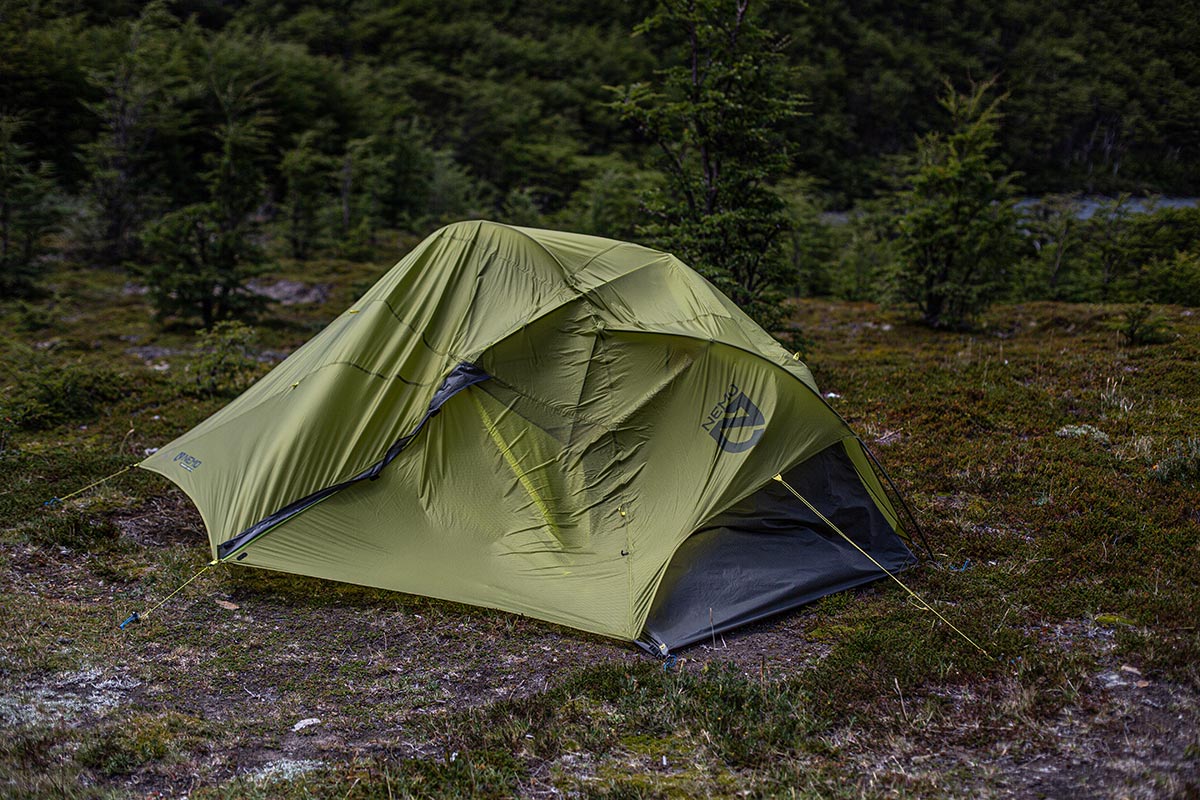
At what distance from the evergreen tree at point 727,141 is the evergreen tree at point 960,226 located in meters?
4.56

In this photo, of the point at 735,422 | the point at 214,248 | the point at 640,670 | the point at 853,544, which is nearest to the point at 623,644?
the point at 640,670

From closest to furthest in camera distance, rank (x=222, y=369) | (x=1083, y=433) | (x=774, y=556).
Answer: (x=774, y=556)
(x=1083, y=433)
(x=222, y=369)

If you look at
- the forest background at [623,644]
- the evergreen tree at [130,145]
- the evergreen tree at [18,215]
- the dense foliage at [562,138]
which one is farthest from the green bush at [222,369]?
the evergreen tree at [130,145]

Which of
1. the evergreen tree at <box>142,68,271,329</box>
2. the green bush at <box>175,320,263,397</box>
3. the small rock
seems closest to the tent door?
the small rock

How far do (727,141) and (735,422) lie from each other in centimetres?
667

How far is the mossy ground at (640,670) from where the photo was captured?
13.9 feet

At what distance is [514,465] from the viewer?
6.66 metres

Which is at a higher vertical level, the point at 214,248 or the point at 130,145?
the point at 130,145

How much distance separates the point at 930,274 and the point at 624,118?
25.1 ft

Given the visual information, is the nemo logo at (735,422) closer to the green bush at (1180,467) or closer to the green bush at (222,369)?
the green bush at (1180,467)

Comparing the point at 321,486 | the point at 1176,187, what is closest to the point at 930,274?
the point at 321,486

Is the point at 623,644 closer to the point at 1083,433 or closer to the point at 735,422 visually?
the point at 735,422

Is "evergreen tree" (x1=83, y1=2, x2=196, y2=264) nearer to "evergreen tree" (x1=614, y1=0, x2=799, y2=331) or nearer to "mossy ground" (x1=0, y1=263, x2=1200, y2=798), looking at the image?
"mossy ground" (x1=0, y1=263, x2=1200, y2=798)

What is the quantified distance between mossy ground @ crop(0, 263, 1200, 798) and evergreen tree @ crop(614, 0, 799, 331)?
377cm
